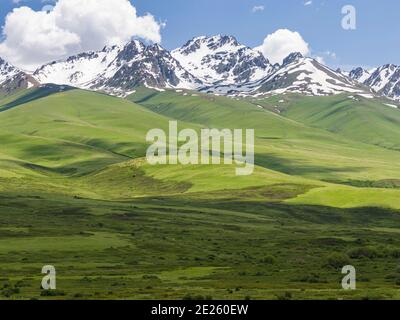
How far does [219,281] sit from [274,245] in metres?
57.5

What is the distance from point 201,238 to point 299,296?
8505 cm

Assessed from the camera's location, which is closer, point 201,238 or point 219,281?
point 219,281

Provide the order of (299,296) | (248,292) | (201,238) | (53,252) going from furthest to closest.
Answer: (201,238) < (53,252) < (248,292) < (299,296)

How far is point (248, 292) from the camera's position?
3024 inches

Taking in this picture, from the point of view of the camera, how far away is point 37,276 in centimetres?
9462

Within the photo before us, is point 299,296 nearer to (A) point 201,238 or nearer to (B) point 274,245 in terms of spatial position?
(B) point 274,245

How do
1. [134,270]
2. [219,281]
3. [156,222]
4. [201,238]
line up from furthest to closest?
[156,222]
[201,238]
[134,270]
[219,281]

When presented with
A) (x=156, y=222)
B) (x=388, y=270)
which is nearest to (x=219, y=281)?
(x=388, y=270)
